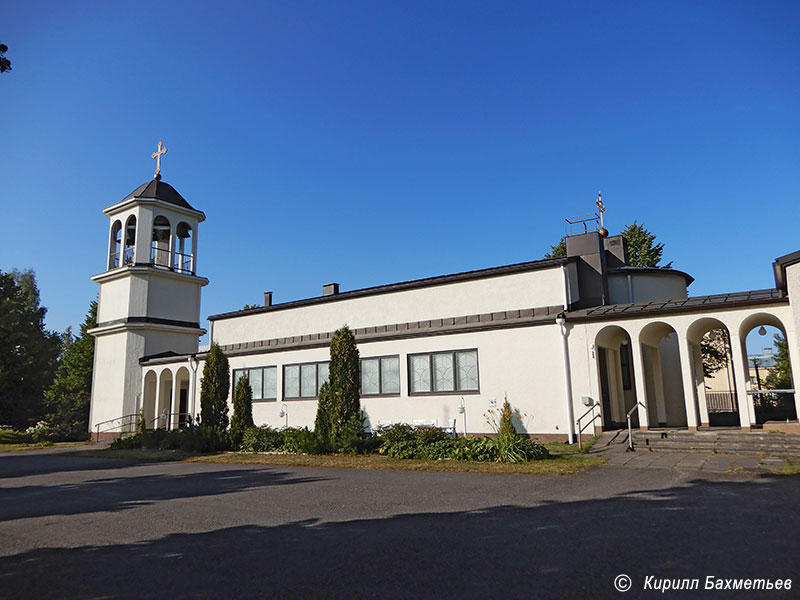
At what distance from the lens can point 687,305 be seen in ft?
49.9

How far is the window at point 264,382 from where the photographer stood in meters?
23.5

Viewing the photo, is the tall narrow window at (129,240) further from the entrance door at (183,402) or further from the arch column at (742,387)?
the arch column at (742,387)

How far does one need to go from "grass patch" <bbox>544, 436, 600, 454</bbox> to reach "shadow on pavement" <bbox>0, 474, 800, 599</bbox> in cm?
658

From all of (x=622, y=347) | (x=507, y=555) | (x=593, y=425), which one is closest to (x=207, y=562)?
(x=507, y=555)

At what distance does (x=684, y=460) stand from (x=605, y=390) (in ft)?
18.2

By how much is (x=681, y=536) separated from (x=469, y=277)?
46.6 feet

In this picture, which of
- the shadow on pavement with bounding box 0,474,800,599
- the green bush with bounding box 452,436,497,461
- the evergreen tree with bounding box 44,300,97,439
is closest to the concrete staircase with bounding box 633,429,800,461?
the green bush with bounding box 452,436,497,461

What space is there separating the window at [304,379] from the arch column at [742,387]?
45.4 ft

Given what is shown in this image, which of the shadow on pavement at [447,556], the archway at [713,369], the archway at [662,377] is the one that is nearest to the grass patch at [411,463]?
the shadow on pavement at [447,556]

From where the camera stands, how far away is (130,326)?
92.5ft

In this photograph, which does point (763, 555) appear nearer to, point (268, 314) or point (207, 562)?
point (207, 562)

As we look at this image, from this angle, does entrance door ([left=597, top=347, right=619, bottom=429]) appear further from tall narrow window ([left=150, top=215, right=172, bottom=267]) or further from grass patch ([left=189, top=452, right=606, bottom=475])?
tall narrow window ([left=150, top=215, right=172, bottom=267])

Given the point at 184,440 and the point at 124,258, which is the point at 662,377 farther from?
the point at 124,258

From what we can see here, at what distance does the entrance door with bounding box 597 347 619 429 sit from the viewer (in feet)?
54.8
